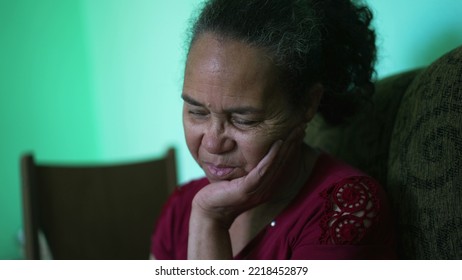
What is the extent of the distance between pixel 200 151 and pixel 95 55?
1.06 metres

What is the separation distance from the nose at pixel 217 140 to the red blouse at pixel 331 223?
172mm

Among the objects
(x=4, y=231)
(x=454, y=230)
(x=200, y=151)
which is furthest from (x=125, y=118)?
(x=454, y=230)

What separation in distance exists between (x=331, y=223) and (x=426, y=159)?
0.57 ft

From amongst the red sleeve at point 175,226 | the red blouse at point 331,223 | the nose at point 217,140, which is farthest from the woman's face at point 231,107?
the red sleeve at point 175,226

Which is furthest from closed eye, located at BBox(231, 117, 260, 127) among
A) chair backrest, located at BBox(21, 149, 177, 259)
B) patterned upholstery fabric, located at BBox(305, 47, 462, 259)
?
chair backrest, located at BBox(21, 149, 177, 259)

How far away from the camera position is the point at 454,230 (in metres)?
0.71

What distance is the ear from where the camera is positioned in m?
0.82

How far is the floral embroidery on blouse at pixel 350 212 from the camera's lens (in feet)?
2.40

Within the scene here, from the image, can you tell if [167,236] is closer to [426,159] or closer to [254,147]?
[254,147]

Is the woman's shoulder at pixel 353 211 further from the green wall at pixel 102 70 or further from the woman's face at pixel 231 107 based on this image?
the green wall at pixel 102 70

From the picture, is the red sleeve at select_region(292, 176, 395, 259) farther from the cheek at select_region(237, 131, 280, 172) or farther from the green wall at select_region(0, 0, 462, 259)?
the green wall at select_region(0, 0, 462, 259)

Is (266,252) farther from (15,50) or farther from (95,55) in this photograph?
(15,50)

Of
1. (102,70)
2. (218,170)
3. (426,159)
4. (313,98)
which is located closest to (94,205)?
(102,70)

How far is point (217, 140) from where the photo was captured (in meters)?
0.77
